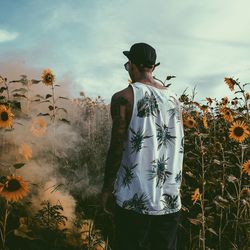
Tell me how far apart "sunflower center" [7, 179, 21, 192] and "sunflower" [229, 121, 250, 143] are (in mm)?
2299

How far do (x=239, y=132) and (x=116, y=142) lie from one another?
2390 millimetres

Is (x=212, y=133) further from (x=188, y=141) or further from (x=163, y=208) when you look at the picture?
(x=163, y=208)

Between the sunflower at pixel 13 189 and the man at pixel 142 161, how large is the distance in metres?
0.72

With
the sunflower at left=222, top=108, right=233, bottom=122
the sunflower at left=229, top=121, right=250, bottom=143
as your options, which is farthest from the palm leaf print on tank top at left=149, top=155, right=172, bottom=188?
the sunflower at left=222, top=108, right=233, bottom=122

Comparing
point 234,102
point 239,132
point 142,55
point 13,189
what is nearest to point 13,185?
point 13,189

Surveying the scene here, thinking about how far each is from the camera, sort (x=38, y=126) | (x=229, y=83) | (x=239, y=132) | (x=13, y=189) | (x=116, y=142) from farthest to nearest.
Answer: (x=229, y=83) < (x=239, y=132) < (x=38, y=126) < (x=13, y=189) < (x=116, y=142)

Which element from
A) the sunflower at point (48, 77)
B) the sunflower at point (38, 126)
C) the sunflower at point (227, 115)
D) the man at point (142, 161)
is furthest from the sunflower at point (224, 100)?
the man at point (142, 161)

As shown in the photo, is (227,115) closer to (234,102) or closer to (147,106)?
(234,102)

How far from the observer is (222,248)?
4.23 m

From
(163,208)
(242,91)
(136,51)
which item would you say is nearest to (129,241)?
(163,208)

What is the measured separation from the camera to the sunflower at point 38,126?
4.26m

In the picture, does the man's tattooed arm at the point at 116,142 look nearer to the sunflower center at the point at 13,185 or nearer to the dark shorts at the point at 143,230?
the dark shorts at the point at 143,230

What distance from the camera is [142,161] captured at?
103 inches

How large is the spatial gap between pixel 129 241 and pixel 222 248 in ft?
6.08
